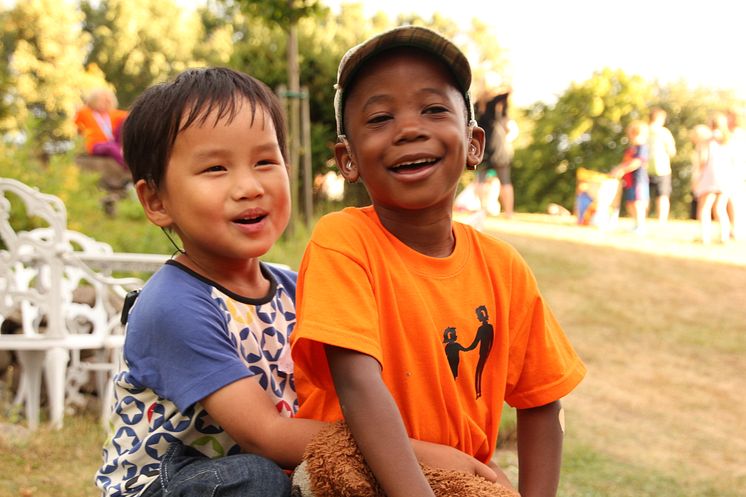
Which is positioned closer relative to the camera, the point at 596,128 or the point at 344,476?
the point at 344,476

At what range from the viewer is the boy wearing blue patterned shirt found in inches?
62.7

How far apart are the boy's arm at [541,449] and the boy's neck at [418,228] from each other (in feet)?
1.56

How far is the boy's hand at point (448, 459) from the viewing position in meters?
1.53

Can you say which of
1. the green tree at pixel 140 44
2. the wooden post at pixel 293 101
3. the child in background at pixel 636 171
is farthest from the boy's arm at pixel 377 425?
the green tree at pixel 140 44

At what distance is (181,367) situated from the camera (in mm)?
1627

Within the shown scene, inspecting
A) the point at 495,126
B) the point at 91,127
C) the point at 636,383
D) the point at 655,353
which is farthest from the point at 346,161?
the point at 495,126

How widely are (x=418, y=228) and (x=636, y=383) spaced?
5.12 meters

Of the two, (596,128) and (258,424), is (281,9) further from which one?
(596,128)

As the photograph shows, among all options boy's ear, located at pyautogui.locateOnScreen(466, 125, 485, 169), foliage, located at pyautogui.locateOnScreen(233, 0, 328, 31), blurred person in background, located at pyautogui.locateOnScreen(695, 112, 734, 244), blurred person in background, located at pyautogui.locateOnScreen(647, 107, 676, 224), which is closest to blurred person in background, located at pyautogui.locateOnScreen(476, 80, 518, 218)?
blurred person in background, located at pyautogui.locateOnScreen(647, 107, 676, 224)

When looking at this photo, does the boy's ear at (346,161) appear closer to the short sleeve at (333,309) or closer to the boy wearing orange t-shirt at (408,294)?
the boy wearing orange t-shirt at (408,294)

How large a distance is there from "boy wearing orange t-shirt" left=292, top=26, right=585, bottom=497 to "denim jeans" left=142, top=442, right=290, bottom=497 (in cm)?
17

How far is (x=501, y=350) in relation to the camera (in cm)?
173

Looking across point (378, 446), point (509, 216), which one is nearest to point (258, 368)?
point (378, 446)

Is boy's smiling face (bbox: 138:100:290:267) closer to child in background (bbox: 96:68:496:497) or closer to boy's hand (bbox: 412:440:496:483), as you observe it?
child in background (bbox: 96:68:496:497)
